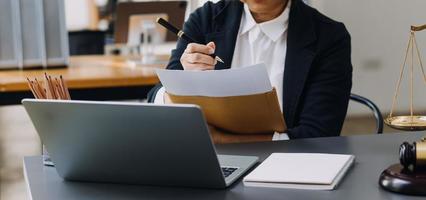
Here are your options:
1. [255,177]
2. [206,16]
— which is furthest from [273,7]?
[255,177]

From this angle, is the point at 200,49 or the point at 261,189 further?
the point at 200,49

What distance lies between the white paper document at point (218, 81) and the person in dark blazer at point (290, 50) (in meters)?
0.37

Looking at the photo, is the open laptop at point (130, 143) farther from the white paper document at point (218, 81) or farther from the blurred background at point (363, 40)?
the blurred background at point (363, 40)

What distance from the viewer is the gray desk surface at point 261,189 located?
1.17 meters

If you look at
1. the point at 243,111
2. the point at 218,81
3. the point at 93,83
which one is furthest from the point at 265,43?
the point at 93,83

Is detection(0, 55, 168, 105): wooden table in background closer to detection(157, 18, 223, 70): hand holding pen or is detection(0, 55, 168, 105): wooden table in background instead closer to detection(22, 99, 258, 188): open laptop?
detection(157, 18, 223, 70): hand holding pen

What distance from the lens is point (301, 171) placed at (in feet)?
4.16

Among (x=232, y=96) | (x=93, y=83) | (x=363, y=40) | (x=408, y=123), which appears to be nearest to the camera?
(x=408, y=123)

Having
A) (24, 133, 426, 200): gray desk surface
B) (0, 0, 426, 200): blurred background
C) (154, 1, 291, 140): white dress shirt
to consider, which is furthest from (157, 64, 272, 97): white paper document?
(0, 0, 426, 200): blurred background

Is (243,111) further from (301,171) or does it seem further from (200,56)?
(301,171)

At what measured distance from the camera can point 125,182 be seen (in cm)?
127

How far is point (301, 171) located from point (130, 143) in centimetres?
31

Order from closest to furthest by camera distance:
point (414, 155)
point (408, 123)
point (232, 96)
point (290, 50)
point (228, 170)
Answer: point (414, 155), point (228, 170), point (408, 123), point (232, 96), point (290, 50)

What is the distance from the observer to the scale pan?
145 cm
